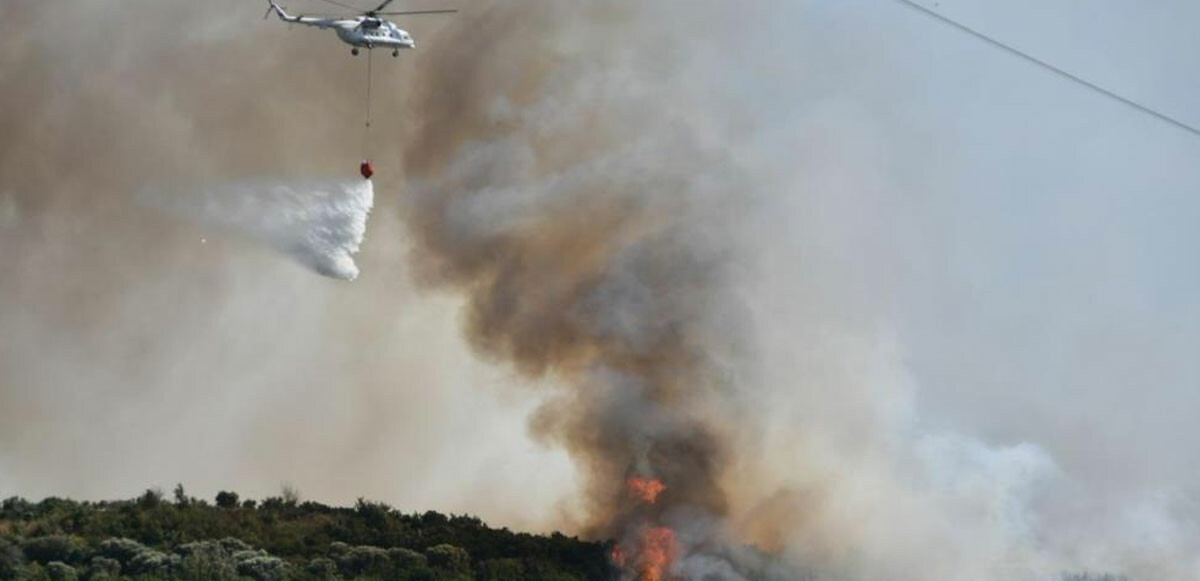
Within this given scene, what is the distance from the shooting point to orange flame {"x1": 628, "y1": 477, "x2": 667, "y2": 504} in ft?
362

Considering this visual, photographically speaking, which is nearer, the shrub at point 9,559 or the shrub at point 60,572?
the shrub at point 60,572

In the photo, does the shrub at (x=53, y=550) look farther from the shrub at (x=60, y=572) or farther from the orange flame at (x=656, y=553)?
the orange flame at (x=656, y=553)

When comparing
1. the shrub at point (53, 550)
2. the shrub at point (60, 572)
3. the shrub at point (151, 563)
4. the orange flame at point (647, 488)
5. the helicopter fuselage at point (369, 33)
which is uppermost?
the helicopter fuselage at point (369, 33)

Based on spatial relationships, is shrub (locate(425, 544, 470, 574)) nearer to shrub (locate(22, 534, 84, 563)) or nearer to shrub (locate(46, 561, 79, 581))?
shrub (locate(22, 534, 84, 563))

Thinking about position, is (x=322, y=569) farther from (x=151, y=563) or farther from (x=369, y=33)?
(x=369, y=33)

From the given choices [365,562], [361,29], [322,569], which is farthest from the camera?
[365,562]

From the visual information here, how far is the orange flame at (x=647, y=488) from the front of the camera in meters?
110

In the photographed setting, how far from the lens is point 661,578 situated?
10888cm

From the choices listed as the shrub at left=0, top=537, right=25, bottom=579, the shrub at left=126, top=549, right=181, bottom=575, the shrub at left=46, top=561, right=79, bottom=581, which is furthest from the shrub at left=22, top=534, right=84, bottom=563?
the shrub at left=126, top=549, right=181, bottom=575

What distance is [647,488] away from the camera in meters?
111

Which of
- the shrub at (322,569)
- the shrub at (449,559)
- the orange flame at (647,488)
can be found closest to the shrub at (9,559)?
the shrub at (322,569)

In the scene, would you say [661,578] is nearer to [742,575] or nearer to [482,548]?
[742,575]

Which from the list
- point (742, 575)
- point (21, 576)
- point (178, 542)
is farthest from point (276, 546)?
point (742, 575)

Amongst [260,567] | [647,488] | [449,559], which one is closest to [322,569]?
[260,567]
